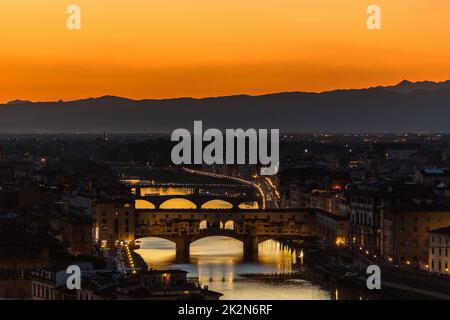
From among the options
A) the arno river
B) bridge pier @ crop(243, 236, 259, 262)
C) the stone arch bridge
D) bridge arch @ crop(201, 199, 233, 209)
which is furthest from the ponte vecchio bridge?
bridge arch @ crop(201, 199, 233, 209)

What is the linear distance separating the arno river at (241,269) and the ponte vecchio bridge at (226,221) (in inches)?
10.7

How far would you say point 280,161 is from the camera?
67.6 m

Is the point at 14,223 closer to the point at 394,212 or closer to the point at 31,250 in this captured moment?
the point at 31,250

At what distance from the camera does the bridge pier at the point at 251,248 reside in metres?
28.1

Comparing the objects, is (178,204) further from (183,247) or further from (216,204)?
(183,247)

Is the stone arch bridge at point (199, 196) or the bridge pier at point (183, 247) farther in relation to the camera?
the stone arch bridge at point (199, 196)

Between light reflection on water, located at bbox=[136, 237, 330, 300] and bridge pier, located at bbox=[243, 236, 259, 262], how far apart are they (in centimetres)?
16

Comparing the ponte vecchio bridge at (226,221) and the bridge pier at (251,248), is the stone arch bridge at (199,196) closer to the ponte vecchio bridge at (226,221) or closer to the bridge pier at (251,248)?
the ponte vecchio bridge at (226,221)

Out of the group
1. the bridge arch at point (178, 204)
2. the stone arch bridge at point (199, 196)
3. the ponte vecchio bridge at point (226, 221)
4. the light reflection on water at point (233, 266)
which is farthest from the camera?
the bridge arch at point (178, 204)

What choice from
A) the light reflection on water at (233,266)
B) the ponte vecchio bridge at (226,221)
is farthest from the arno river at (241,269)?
the ponte vecchio bridge at (226,221)

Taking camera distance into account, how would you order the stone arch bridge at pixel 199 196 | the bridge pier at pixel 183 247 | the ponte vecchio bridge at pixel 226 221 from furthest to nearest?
the stone arch bridge at pixel 199 196 < the ponte vecchio bridge at pixel 226 221 < the bridge pier at pixel 183 247

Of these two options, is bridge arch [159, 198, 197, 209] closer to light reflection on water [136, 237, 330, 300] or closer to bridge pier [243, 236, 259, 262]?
light reflection on water [136, 237, 330, 300]

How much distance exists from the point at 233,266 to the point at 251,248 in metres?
4.01
